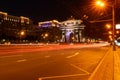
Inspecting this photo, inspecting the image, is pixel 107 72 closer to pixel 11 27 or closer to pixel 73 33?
pixel 11 27

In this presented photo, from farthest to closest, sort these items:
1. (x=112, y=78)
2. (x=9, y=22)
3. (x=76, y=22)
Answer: (x=76, y=22) → (x=9, y=22) → (x=112, y=78)

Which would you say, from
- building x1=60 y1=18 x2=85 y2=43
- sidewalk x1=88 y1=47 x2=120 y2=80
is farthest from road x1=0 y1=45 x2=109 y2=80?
building x1=60 y1=18 x2=85 y2=43

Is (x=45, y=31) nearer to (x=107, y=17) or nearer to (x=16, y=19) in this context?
(x=16, y=19)

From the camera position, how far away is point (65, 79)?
36.4ft

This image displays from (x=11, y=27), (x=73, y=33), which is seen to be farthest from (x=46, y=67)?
(x=73, y=33)

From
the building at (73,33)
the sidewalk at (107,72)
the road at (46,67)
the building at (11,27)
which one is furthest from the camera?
the building at (73,33)

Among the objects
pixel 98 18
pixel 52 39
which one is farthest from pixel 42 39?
pixel 98 18

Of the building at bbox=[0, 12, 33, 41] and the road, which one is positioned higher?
the building at bbox=[0, 12, 33, 41]

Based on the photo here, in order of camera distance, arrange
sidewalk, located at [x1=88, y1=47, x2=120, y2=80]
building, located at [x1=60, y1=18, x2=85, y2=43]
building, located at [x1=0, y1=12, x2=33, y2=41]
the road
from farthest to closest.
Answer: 1. building, located at [x1=60, y1=18, x2=85, y2=43]
2. building, located at [x1=0, y1=12, x2=33, y2=41]
3. the road
4. sidewalk, located at [x1=88, y1=47, x2=120, y2=80]

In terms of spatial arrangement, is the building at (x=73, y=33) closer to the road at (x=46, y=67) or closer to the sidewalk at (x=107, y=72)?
the road at (x=46, y=67)

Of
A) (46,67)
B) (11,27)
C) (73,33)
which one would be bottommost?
(46,67)

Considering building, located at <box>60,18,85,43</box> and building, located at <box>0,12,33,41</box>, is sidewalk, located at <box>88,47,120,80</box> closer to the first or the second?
building, located at <box>0,12,33,41</box>

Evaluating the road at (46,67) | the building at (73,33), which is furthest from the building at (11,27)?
the road at (46,67)

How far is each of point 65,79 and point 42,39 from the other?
131095 mm
